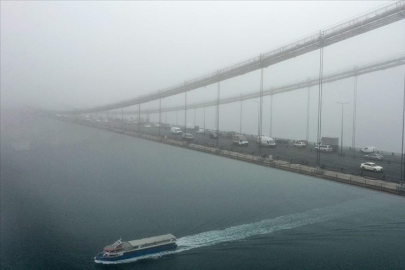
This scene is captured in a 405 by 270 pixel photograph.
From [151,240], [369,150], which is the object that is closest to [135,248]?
[151,240]

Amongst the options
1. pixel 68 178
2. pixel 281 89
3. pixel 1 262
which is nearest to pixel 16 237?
pixel 1 262

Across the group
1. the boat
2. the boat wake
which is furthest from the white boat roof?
the boat wake

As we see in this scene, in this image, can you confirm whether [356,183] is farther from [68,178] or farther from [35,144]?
[35,144]

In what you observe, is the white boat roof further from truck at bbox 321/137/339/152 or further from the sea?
truck at bbox 321/137/339/152

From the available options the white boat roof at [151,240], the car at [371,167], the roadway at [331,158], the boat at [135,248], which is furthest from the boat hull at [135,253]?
the car at [371,167]

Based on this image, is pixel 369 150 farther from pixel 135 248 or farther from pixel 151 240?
pixel 135 248
